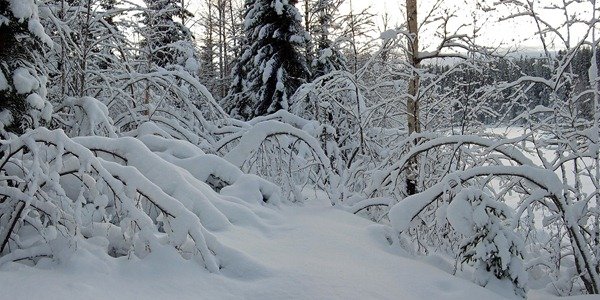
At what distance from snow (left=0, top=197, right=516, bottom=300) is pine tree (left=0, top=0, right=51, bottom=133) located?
1.70 m

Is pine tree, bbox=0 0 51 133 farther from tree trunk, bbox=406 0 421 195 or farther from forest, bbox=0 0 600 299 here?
tree trunk, bbox=406 0 421 195

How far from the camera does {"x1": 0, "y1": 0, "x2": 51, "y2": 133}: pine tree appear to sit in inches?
163

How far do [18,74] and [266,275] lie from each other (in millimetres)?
2822

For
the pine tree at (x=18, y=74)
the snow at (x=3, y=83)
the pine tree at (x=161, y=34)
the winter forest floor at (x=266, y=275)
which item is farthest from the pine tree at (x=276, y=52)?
the snow at (x=3, y=83)

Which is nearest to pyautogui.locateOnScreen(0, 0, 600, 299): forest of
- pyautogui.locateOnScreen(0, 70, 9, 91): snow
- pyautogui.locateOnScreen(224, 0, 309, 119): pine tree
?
pyautogui.locateOnScreen(0, 70, 9, 91): snow

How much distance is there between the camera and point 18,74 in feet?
13.7

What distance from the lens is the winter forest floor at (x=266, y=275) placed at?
2.81 meters

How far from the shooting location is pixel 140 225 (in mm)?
3326

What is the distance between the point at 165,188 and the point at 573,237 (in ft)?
14.0

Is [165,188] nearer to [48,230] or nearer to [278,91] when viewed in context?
[48,230]

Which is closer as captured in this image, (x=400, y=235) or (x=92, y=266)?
(x=92, y=266)

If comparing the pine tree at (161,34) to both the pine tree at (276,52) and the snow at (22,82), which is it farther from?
the pine tree at (276,52)

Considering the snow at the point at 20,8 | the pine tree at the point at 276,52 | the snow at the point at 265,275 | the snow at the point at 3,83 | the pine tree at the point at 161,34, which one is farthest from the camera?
the pine tree at the point at 276,52

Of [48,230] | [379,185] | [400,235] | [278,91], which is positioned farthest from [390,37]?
[278,91]
